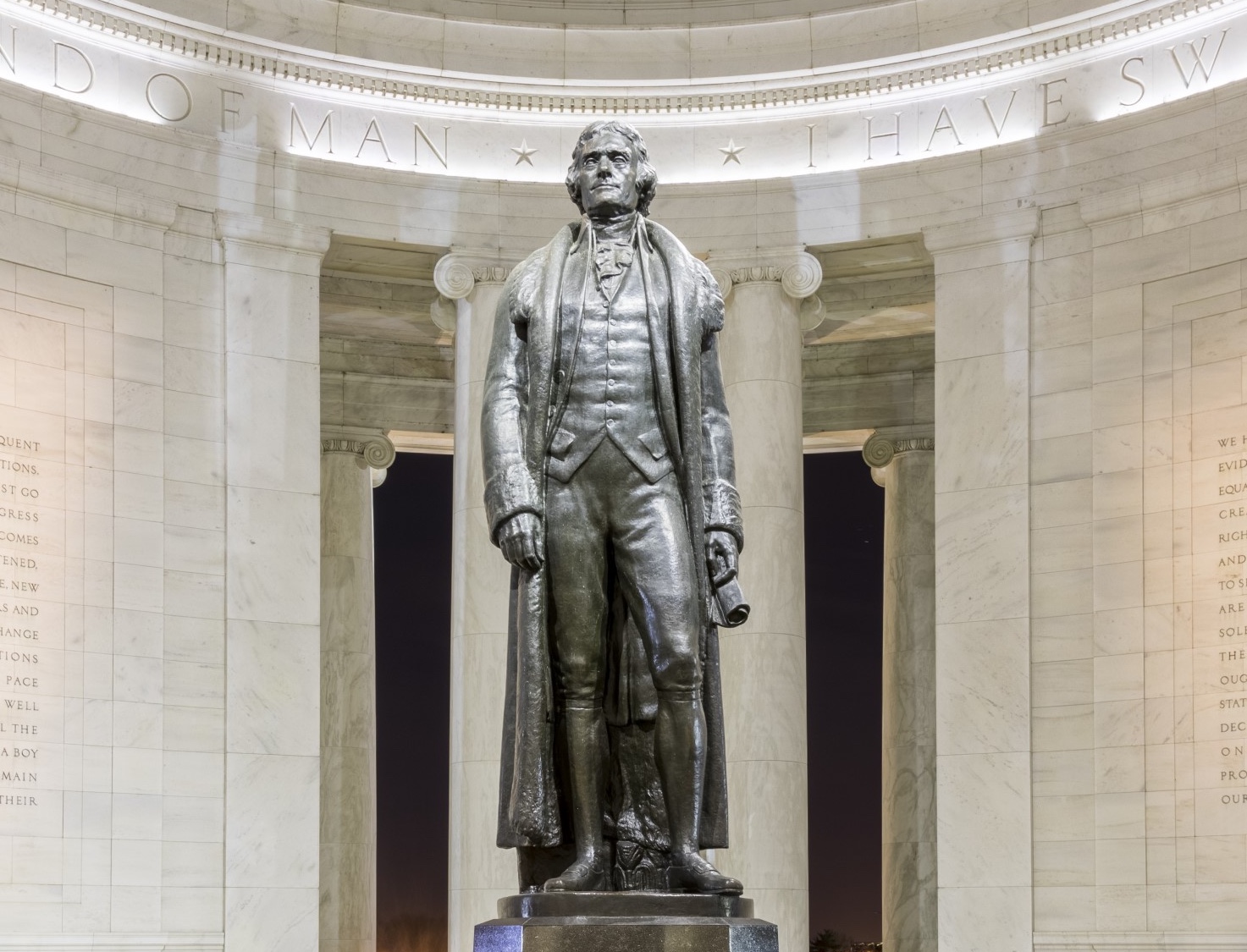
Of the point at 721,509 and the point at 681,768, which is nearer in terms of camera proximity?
the point at 681,768

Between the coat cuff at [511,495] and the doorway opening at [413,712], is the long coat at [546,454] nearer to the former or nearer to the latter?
the coat cuff at [511,495]

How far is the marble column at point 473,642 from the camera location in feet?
90.2

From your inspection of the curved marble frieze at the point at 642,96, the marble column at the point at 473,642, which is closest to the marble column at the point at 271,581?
the curved marble frieze at the point at 642,96

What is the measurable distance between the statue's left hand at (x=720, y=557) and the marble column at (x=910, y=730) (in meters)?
20.0

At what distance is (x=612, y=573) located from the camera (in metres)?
14.6

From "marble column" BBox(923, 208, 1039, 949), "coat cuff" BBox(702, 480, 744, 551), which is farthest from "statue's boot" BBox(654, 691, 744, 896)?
"marble column" BBox(923, 208, 1039, 949)

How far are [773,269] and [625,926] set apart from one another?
1674 centimetres

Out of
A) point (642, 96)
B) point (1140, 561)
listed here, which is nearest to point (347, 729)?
point (642, 96)

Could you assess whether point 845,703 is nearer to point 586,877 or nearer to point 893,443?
point 893,443

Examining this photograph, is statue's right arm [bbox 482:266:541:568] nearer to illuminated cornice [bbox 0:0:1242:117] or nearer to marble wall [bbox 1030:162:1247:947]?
marble wall [bbox 1030:162:1247:947]

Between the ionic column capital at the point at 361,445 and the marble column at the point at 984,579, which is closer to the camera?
the marble column at the point at 984,579

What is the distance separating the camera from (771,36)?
2966 cm

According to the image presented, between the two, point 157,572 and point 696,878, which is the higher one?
point 157,572

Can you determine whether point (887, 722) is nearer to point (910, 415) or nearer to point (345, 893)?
point (910, 415)
